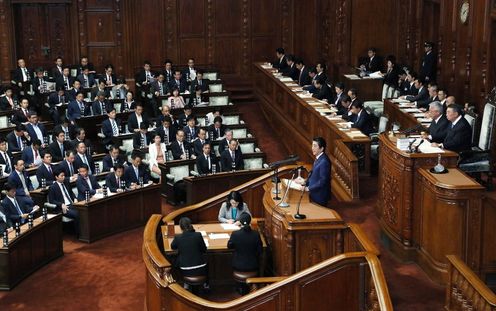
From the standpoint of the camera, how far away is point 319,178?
10.5m

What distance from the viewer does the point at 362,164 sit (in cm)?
1315

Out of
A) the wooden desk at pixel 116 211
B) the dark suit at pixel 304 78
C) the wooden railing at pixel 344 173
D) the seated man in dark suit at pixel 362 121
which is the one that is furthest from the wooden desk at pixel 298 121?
the wooden desk at pixel 116 211

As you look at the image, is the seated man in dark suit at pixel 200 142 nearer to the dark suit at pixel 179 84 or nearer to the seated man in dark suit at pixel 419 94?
the seated man in dark suit at pixel 419 94

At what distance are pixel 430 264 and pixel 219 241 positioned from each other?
312 cm

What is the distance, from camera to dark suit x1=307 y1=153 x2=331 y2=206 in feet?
34.4

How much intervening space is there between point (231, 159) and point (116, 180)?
215cm

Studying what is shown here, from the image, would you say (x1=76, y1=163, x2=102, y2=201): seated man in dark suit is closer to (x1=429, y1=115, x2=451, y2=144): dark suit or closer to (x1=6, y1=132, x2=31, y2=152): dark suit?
(x1=6, y1=132, x2=31, y2=152): dark suit

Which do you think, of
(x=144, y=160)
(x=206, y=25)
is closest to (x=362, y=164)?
(x=144, y=160)

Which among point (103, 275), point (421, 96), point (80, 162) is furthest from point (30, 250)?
point (421, 96)

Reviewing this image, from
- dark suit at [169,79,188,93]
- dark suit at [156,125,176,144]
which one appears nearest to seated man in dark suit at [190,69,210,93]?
dark suit at [169,79,188,93]

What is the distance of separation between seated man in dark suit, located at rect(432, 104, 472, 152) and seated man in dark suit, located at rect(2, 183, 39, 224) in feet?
19.9

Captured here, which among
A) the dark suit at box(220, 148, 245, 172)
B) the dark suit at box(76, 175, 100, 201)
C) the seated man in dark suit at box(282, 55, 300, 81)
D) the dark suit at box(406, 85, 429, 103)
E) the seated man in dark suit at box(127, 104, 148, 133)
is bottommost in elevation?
the dark suit at box(76, 175, 100, 201)

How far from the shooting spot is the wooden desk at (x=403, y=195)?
9602 mm

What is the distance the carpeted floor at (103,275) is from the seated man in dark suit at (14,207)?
32.3 inches
